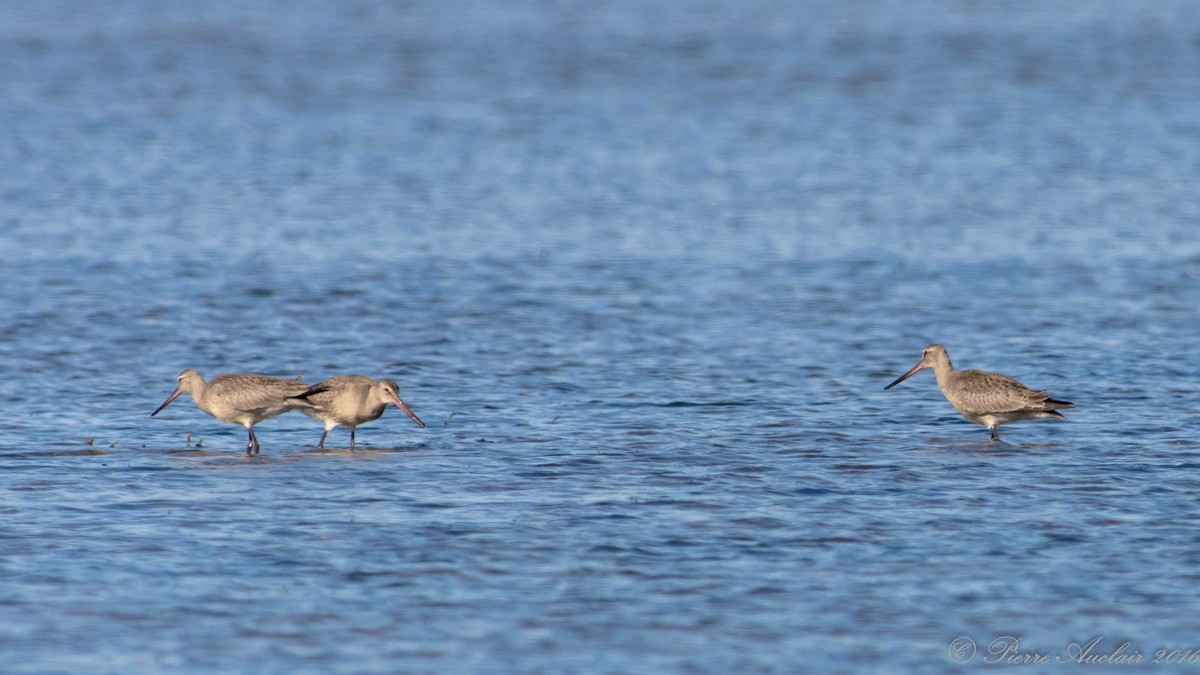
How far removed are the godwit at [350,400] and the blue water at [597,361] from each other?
1.09 ft

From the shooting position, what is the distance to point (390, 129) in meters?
35.7

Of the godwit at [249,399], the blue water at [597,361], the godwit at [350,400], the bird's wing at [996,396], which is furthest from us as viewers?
the bird's wing at [996,396]

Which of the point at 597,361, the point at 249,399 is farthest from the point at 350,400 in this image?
the point at 597,361

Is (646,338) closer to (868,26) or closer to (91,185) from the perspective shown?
(91,185)

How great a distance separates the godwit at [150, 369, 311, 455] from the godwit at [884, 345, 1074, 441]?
5333mm

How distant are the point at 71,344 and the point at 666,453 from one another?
7.38 metres

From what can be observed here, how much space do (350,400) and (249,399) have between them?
78 cm

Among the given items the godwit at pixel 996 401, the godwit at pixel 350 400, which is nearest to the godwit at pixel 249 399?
the godwit at pixel 350 400

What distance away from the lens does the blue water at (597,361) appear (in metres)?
9.86

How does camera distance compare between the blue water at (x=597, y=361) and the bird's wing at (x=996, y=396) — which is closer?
the blue water at (x=597, y=361)

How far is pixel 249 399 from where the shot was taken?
14109mm

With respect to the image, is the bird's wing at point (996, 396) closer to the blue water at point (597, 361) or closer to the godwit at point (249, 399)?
the blue water at point (597, 361)

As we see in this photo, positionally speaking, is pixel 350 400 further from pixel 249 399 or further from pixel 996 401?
pixel 996 401

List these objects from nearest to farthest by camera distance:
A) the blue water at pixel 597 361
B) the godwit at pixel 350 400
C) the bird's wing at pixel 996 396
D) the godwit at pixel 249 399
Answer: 1. the blue water at pixel 597 361
2. the godwit at pixel 249 399
3. the godwit at pixel 350 400
4. the bird's wing at pixel 996 396
